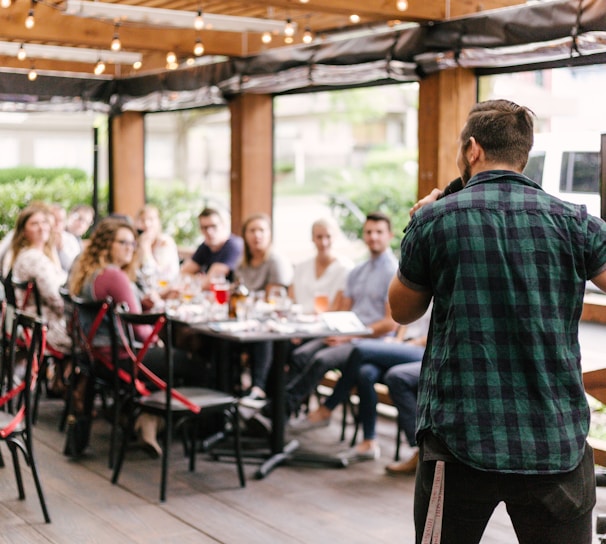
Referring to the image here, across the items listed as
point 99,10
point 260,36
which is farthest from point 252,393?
point 260,36

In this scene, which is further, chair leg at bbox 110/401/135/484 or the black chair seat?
chair leg at bbox 110/401/135/484

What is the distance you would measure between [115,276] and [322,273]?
1505 mm

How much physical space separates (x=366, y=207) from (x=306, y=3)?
4.59m

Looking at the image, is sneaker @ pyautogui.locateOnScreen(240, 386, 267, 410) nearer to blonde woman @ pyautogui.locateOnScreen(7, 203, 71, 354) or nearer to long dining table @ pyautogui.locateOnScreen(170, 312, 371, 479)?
long dining table @ pyautogui.locateOnScreen(170, 312, 371, 479)

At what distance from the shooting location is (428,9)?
20.2 feet

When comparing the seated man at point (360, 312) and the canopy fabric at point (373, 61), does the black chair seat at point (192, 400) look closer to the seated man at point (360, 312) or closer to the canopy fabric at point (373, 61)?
the seated man at point (360, 312)

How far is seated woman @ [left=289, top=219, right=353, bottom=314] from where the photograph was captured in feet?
20.7

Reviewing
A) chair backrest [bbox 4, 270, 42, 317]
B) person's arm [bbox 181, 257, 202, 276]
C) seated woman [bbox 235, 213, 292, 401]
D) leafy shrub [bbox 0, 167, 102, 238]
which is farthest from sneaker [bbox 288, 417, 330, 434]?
leafy shrub [bbox 0, 167, 102, 238]

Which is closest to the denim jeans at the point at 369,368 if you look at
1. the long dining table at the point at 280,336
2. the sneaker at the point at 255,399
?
the long dining table at the point at 280,336

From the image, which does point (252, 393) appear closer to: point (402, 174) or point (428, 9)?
point (428, 9)

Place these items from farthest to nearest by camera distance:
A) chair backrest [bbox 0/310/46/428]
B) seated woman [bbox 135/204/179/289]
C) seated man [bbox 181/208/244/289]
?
seated woman [bbox 135/204/179/289] < seated man [bbox 181/208/244/289] < chair backrest [bbox 0/310/46/428]

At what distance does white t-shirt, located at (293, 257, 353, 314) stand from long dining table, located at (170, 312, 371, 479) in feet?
2.31

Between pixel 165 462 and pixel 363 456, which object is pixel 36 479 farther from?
pixel 363 456

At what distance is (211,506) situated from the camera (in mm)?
4742
